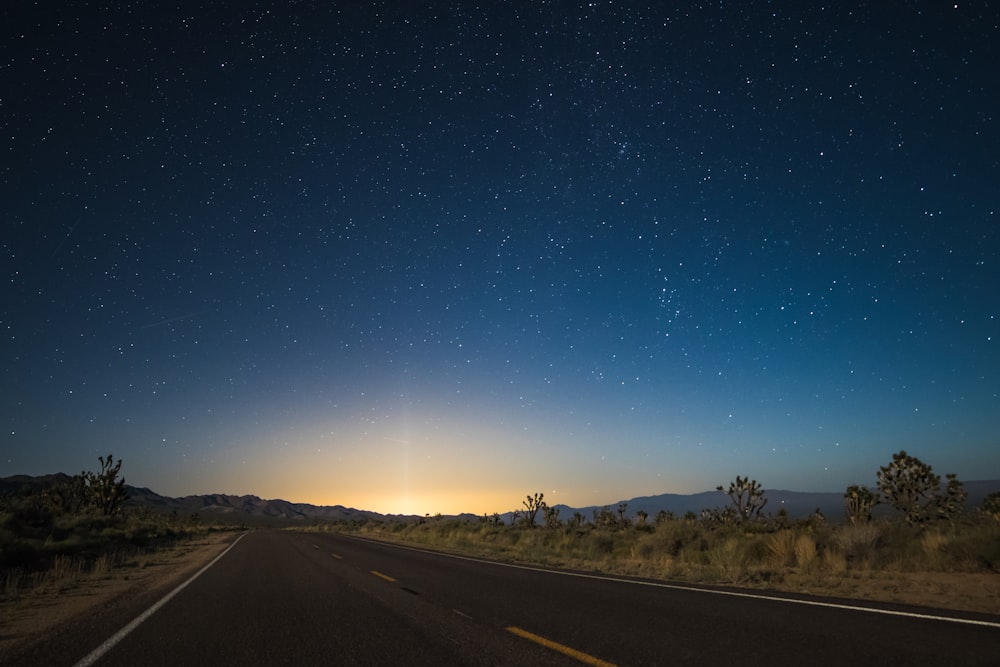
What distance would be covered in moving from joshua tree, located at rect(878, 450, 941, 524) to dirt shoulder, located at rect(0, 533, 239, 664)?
142ft

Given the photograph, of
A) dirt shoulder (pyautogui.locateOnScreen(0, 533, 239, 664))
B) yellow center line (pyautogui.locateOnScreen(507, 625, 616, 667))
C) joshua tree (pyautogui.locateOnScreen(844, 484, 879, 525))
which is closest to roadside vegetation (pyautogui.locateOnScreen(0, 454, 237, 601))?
dirt shoulder (pyautogui.locateOnScreen(0, 533, 239, 664))

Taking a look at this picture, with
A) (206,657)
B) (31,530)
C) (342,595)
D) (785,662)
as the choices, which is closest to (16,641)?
(206,657)

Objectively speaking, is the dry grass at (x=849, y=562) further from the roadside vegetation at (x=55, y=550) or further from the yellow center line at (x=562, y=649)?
the roadside vegetation at (x=55, y=550)

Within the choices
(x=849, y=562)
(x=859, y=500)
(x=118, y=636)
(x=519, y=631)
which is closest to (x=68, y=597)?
(x=118, y=636)

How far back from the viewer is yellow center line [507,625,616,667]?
5.42m

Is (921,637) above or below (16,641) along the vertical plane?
above

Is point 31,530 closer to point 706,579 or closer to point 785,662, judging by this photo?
point 706,579

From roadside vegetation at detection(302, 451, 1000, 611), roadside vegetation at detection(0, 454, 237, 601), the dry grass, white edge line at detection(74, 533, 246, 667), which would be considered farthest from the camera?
roadside vegetation at detection(0, 454, 237, 601)

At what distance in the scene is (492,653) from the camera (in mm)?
5852

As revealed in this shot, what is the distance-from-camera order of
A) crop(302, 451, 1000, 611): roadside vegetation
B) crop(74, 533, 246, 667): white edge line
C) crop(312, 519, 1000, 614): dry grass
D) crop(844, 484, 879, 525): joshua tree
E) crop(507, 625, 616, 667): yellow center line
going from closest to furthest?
crop(507, 625, 616, 667): yellow center line
crop(74, 533, 246, 667): white edge line
crop(312, 519, 1000, 614): dry grass
crop(302, 451, 1000, 611): roadside vegetation
crop(844, 484, 879, 525): joshua tree

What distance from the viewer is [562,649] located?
19.6ft

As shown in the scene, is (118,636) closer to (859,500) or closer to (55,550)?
(55,550)

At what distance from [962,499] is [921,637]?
48.9 metres

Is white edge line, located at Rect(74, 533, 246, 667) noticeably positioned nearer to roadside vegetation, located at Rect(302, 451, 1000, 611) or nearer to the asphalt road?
the asphalt road
